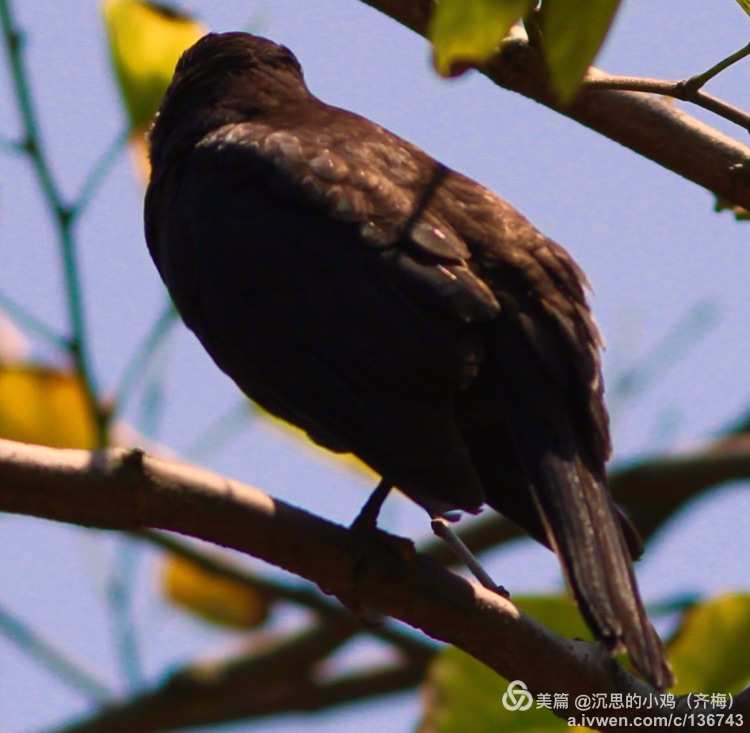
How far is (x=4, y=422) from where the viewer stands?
462 centimetres

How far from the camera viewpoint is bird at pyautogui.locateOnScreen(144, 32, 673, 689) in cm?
345

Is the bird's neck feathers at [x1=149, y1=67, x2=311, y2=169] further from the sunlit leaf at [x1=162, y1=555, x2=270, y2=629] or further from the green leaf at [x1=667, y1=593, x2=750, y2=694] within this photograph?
the green leaf at [x1=667, y1=593, x2=750, y2=694]

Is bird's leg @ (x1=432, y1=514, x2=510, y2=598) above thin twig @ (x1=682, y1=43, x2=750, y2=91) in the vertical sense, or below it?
below

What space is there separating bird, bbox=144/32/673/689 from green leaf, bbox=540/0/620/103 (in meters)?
1.75

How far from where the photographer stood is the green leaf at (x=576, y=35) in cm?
151

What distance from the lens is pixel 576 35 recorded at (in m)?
1.53

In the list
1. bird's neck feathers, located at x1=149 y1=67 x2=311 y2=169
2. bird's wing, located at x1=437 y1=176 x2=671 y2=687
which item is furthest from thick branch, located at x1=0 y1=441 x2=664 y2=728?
bird's neck feathers, located at x1=149 y1=67 x2=311 y2=169

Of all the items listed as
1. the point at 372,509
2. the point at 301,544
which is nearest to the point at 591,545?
the point at 372,509

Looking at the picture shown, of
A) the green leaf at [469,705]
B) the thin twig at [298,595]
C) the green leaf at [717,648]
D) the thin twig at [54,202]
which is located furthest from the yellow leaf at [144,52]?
the thin twig at [298,595]

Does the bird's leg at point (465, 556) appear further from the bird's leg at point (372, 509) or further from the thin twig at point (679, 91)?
the thin twig at point (679, 91)

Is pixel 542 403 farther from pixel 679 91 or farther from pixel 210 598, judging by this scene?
pixel 210 598

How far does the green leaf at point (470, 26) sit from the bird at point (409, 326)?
1796 mm

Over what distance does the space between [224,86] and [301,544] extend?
259 centimetres

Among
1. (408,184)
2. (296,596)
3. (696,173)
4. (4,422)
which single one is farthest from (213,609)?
(696,173)
